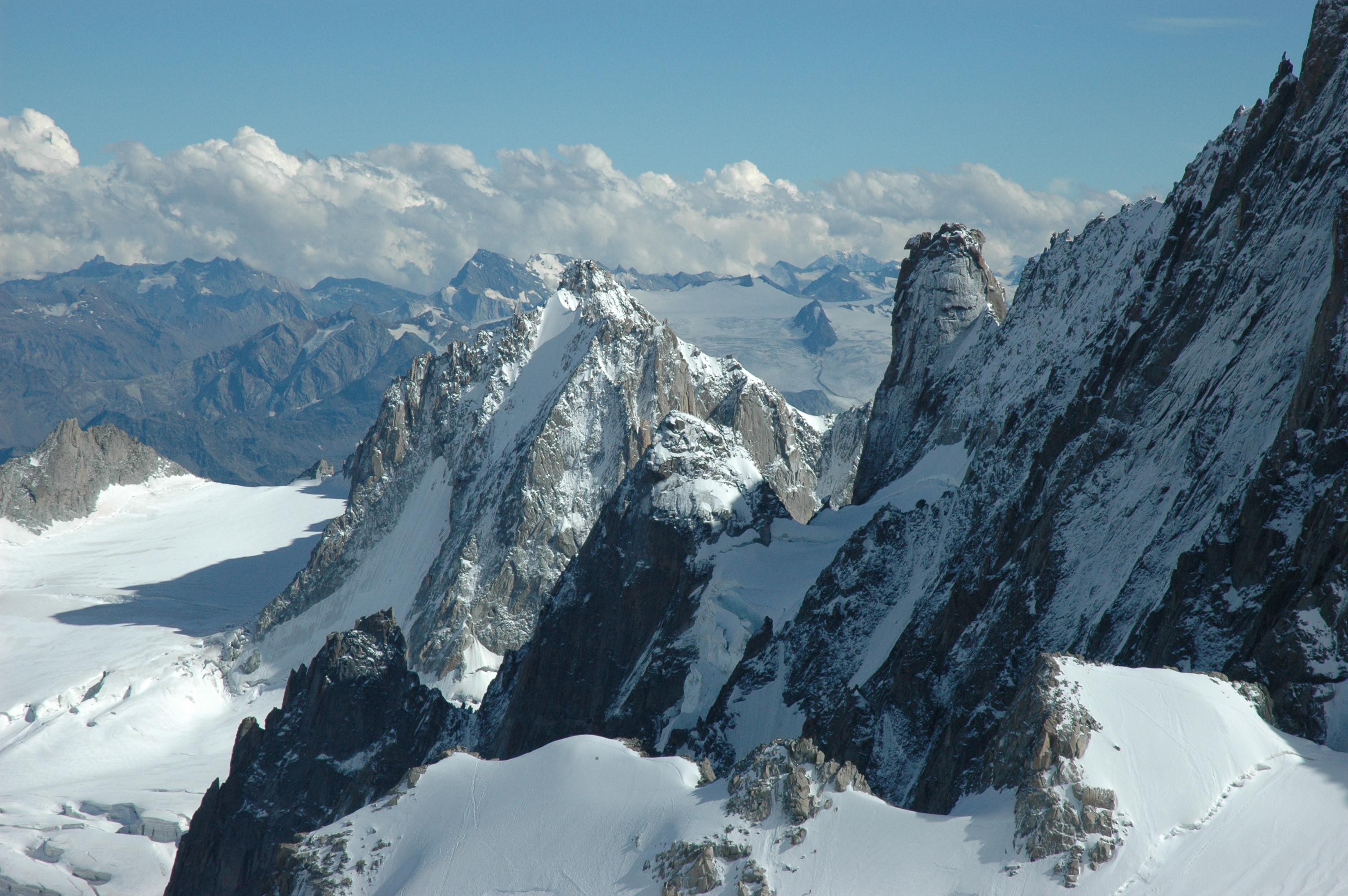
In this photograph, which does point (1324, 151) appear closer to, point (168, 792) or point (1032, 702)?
point (1032, 702)

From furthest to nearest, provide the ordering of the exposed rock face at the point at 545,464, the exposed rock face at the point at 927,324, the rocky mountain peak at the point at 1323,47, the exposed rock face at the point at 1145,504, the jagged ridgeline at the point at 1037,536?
the exposed rock face at the point at 545,464 < the exposed rock face at the point at 927,324 < the rocky mountain peak at the point at 1323,47 < the exposed rock face at the point at 1145,504 < the jagged ridgeline at the point at 1037,536

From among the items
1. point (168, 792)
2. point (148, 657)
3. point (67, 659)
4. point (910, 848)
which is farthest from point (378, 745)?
point (67, 659)

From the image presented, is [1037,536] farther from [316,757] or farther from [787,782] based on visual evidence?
[316,757]

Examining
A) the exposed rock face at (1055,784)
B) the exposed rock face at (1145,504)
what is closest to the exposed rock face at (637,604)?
the exposed rock face at (1145,504)

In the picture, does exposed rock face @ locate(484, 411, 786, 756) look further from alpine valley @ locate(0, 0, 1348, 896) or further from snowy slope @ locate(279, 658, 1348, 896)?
snowy slope @ locate(279, 658, 1348, 896)

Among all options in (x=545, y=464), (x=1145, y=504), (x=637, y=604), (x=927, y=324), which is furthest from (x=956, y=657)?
(x=545, y=464)

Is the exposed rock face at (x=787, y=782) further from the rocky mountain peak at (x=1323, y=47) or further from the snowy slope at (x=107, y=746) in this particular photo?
the snowy slope at (x=107, y=746)

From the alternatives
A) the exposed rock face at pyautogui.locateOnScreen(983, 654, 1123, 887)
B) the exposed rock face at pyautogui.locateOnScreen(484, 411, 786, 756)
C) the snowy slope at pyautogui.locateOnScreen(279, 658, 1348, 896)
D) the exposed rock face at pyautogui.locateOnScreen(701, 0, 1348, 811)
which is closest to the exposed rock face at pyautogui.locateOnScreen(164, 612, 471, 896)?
the exposed rock face at pyautogui.locateOnScreen(484, 411, 786, 756)
